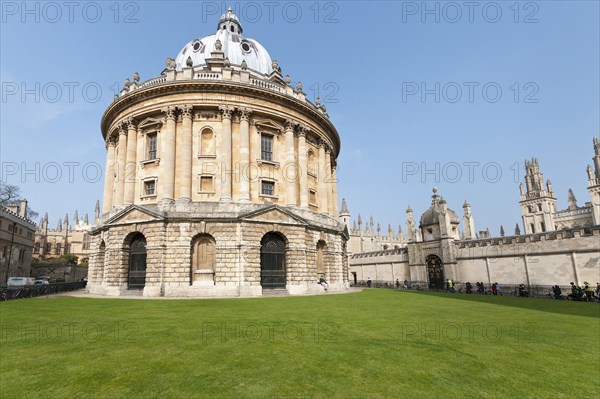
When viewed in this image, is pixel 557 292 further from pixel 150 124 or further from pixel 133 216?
pixel 150 124

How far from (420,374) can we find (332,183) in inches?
1292

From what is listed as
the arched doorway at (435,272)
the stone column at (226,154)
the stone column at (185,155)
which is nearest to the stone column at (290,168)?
the stone column at (226,154)

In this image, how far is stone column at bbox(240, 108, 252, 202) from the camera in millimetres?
26688

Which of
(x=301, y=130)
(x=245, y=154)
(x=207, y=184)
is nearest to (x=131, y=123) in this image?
(x=207, y=184)

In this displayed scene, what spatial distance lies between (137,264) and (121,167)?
9.48 m

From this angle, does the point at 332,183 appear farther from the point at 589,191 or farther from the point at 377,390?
the point at 589,191

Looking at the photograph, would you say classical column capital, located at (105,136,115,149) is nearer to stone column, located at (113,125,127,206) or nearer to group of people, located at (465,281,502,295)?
stone column, located at (113,125,127,206)

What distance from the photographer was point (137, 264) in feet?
83.7

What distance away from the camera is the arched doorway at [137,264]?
82.4 feet

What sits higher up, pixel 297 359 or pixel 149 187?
pixel 149 187

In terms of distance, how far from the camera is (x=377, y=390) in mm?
5121

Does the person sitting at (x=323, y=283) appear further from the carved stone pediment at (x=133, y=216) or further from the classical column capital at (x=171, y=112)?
the classical column capital at (x=171, y=112)

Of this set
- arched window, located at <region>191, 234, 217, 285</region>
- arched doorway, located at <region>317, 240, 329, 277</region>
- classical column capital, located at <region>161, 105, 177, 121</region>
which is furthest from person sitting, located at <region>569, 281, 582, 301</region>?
classical column capital, located at <region>161, 105, 177, 121</region>

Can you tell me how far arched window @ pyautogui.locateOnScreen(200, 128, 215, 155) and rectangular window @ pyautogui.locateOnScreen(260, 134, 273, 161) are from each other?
4.38 m
